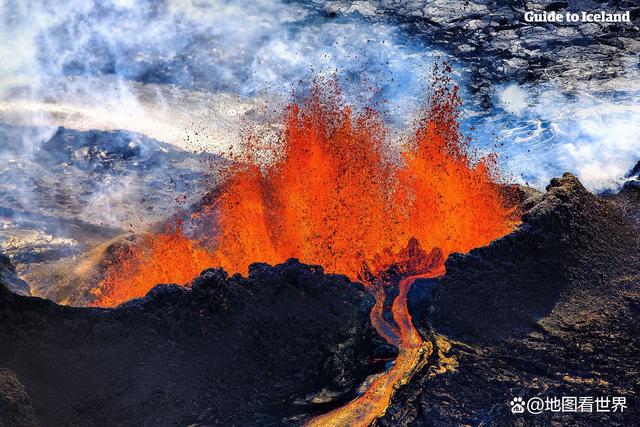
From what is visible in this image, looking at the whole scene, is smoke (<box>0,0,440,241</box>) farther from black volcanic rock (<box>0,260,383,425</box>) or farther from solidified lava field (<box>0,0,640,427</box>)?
black volcanic rock (<box>0,260,383,425</box>)

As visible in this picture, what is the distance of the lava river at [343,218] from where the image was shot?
8.39 m

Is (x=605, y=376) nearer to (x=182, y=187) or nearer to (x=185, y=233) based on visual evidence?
(x=185, y=233)

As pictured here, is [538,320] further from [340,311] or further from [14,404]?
[14,404]

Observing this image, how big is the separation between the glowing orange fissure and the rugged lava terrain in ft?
4.48

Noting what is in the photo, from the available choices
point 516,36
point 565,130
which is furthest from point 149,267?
point 516,36

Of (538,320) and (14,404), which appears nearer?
(14,404)

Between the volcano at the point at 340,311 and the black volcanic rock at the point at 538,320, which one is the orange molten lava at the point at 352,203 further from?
the black volcanic rock at the point at 538,320

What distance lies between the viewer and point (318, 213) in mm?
9305

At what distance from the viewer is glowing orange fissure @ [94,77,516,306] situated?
341 inches

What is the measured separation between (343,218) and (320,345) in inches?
123

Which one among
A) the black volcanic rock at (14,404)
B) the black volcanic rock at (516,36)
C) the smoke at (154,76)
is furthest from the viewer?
the black volcanic rock at (516,36)

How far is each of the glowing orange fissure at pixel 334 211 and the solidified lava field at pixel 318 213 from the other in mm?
50

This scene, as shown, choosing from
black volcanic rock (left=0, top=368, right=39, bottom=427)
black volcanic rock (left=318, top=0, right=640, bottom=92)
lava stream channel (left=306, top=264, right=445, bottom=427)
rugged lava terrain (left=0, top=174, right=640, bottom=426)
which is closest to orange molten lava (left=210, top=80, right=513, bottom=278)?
lava stream channel (left=306, top=264, right=445, bottom=427)

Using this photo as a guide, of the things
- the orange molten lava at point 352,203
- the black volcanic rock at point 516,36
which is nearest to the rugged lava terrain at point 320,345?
the orange molten lava at point 352,203
